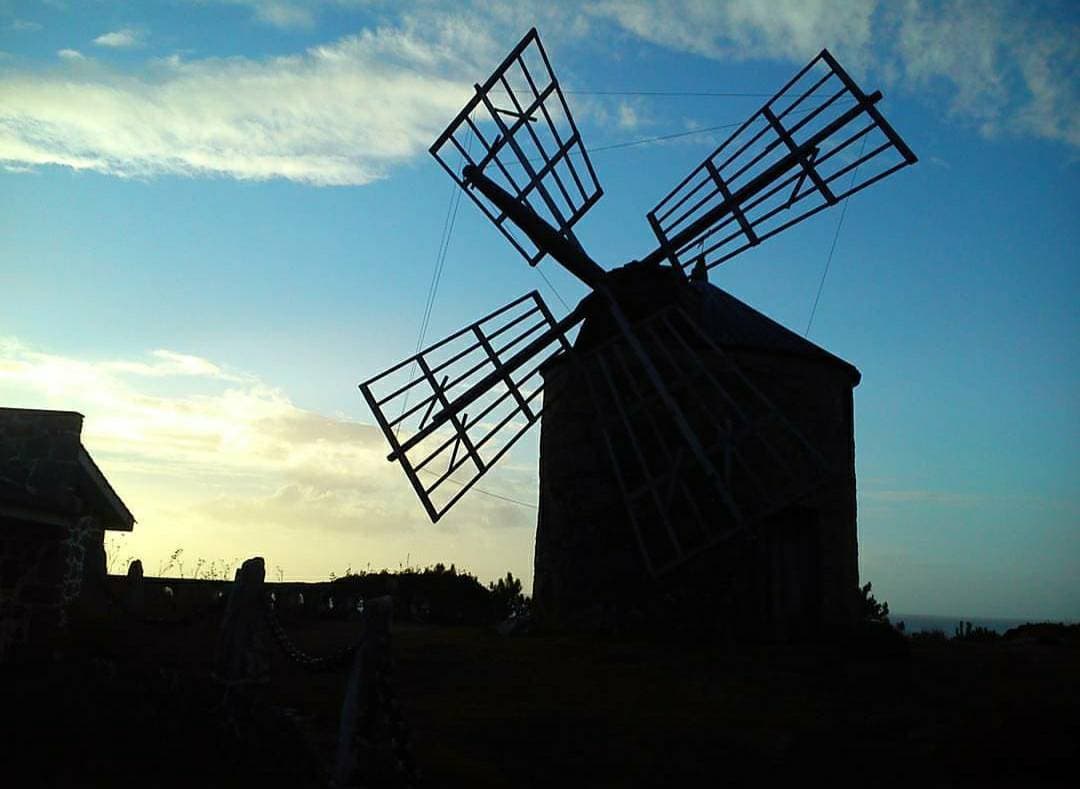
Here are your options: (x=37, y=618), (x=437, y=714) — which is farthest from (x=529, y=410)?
(x=37, y=618)

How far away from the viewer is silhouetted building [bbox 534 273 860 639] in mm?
16172

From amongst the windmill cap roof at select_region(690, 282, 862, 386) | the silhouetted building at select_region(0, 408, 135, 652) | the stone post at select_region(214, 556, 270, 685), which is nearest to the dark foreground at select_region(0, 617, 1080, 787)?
the stone post at select_region(214, 556, 270, 685)

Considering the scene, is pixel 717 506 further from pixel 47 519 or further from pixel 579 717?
pixel 47 519

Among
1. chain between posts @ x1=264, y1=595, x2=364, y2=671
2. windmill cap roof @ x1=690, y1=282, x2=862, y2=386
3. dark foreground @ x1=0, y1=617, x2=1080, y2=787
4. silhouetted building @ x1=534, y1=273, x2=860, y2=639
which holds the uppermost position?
windmill cap roof @ x1=690, y1=282, x2=862, y2=386

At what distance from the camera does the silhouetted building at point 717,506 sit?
1617cm

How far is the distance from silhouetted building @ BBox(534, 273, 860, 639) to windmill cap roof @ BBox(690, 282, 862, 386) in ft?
0.13

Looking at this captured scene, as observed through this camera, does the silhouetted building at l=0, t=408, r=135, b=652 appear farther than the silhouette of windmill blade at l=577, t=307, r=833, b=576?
No

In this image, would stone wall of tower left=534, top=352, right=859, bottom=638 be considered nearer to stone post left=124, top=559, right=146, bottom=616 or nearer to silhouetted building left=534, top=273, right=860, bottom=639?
silhouetted building left=534, top=273, right=860, bottom=639

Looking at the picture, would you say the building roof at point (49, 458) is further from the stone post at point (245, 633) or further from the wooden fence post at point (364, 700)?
the wooden fence post at point (364, 700)

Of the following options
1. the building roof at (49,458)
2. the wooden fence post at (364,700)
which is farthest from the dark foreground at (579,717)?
Answer: the building roof at (49,458)

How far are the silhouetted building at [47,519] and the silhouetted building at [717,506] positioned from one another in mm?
7553

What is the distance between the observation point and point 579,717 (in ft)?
34.2

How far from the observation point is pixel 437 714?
1052 cm

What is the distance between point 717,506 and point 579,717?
258 inches
